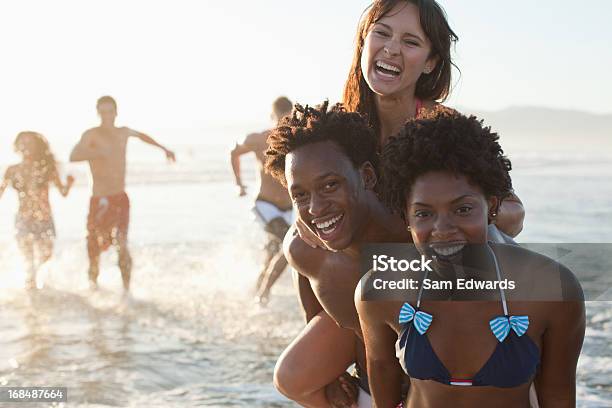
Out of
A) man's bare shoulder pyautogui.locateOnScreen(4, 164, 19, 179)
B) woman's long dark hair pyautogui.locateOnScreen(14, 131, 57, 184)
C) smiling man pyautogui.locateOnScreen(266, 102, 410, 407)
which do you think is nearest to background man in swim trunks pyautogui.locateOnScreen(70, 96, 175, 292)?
woman's long dark hair pyautogui.locateOnScreen(14, 131, 57, 184)

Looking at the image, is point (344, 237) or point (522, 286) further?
point (344, 237)

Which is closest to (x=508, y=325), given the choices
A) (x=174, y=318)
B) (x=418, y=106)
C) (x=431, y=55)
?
(x=418, y=106)

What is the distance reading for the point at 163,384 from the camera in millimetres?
5566

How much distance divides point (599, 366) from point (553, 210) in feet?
26.5

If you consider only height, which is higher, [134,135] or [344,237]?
[134,135]

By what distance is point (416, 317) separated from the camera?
2516 millimetres

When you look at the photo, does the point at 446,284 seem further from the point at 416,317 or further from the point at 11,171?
the point at 11,171

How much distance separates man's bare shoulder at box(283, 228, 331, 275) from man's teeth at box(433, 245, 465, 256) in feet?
2.61

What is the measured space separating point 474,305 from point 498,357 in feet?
0.54

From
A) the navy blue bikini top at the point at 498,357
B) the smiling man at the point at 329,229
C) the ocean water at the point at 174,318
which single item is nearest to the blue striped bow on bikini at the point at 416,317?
the navy blue bikini top at the point at 498,357

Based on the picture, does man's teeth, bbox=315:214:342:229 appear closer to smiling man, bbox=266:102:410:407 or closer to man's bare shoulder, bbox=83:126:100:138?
smiling man, bbox=266:102:410:407

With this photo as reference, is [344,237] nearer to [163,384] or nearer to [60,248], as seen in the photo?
[163,384]

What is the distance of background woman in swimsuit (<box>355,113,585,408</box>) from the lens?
7.93 feet

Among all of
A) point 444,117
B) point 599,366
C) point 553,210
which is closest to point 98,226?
point 599,366
